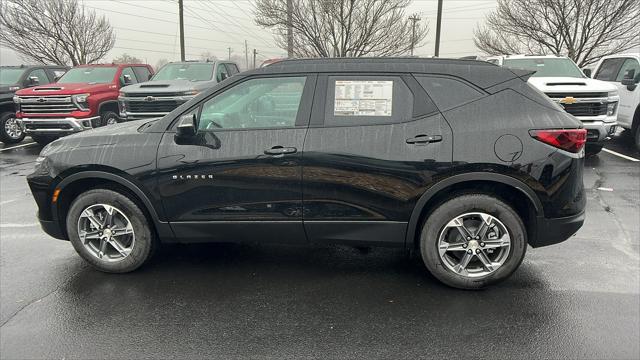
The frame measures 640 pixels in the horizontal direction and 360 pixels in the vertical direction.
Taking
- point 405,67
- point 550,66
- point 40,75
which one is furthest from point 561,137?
point 40,75

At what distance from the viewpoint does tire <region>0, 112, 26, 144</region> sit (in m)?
11.6

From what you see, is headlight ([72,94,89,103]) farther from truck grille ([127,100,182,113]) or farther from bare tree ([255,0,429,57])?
bare tree ([255,0,429,57])

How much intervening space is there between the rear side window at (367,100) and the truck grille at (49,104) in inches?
357

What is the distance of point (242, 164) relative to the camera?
3.46 metres

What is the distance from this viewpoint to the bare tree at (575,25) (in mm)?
20438

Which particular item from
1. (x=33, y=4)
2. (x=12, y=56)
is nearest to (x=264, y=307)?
(x=33, y=4)

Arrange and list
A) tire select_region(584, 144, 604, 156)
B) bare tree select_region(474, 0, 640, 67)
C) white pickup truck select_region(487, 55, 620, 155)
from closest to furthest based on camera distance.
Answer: white pickup truck select_region(487, 55, 620, 155) < tire select_region(584, 144, 604, 156) < bare tree select_region(474, 0, 640, 67)

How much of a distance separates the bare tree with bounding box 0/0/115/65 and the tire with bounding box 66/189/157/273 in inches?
989

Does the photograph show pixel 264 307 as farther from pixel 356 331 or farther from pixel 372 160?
pixel 372 160

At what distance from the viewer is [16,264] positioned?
415 centimetres

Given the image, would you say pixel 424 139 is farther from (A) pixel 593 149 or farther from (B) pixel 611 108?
(A) pixel 593 149

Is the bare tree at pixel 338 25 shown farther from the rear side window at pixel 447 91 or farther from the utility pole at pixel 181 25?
the rear side window at pixel 447 91

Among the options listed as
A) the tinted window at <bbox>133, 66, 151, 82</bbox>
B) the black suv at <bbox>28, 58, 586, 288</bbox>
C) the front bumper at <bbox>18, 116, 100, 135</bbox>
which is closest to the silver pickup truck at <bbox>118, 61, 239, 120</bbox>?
the front bumper at <bbox>18, 116, 100, 135</bbox>

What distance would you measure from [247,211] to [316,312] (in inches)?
37.8
